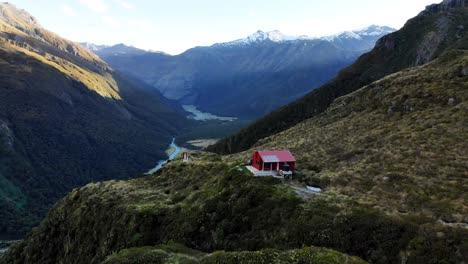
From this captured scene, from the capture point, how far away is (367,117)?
2869 inches

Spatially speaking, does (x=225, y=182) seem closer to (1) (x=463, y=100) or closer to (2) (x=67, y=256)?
(2) (x=67, y=256)

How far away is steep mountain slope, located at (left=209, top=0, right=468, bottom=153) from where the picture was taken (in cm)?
15925

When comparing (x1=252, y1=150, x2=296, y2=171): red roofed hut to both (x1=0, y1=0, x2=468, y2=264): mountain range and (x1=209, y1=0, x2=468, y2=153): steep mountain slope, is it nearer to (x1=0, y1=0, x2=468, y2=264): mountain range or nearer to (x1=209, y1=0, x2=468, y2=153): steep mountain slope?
(x1=0, y1=0, x2=468, y2=264): mountain range

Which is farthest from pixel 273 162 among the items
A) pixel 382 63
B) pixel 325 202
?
pixel 382 63

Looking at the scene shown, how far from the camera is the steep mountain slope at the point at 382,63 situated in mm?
159250

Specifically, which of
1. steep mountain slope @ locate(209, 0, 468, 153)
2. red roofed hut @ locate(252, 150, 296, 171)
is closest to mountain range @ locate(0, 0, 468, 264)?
red roofed hut @ locate(252, 150, 296, 171)

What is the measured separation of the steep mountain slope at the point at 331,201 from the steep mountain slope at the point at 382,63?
8790 cm

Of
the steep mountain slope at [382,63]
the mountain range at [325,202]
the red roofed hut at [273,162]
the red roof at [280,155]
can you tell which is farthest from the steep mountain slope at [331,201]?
the steep mountain slope at [382,63]

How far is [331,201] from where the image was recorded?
38.3 m

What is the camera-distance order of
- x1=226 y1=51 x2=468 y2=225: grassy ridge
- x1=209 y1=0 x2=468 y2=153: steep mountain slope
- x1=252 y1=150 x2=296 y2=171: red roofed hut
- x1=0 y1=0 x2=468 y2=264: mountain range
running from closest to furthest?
x1=0 y1=0 x2=468 y2=264: mountain range < x1=226 y1=51 x2=468 y2=225: grassy ridge < x1=252 y1=150 x2=296 y2=171: red roofed hut < x1=209 y1=0 x2=468 y2=153: steep mountain slope

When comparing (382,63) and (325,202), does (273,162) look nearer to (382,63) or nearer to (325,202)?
(325,202)

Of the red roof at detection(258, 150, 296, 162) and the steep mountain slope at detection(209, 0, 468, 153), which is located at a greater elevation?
the steep mountain slope at detection(209, 0, 468, 153)

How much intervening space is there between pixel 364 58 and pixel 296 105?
153 ft

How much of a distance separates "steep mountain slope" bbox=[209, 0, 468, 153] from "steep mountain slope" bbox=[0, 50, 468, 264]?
87.9 m
